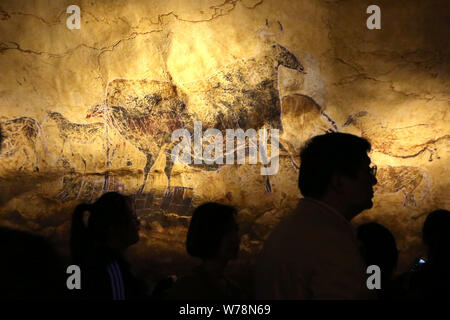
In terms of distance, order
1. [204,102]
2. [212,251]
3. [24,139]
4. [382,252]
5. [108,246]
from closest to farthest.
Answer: [212,251] → [108,246] → [382,252] → [204,102] → [24,139]

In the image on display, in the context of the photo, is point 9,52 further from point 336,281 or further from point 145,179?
point 336,281

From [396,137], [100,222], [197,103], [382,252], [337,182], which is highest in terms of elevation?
[197,103]

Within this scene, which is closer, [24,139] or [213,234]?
[213,234]

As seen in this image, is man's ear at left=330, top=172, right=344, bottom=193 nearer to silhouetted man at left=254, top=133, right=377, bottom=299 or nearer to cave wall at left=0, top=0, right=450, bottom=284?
silhouetted man at left=254, top=133, right=377, bottom=299

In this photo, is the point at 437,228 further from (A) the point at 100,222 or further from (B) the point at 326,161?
(A) the point at 100,222

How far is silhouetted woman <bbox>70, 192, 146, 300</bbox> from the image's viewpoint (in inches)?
80.4

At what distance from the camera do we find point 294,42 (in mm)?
5043

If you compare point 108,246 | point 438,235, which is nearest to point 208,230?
point 108,246

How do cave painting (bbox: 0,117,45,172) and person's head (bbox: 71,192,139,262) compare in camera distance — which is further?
cave painting (bbox: 0,117,45,172)

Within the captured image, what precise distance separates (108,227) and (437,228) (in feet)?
5.69

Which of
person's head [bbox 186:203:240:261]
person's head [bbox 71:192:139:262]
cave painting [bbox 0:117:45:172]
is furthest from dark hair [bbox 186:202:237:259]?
cave painting [bbox 0:117:45:172]

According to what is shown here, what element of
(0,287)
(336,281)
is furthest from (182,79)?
(0,287)

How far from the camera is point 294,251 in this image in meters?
1.37

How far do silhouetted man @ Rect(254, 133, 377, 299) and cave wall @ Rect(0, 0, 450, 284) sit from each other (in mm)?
3544
